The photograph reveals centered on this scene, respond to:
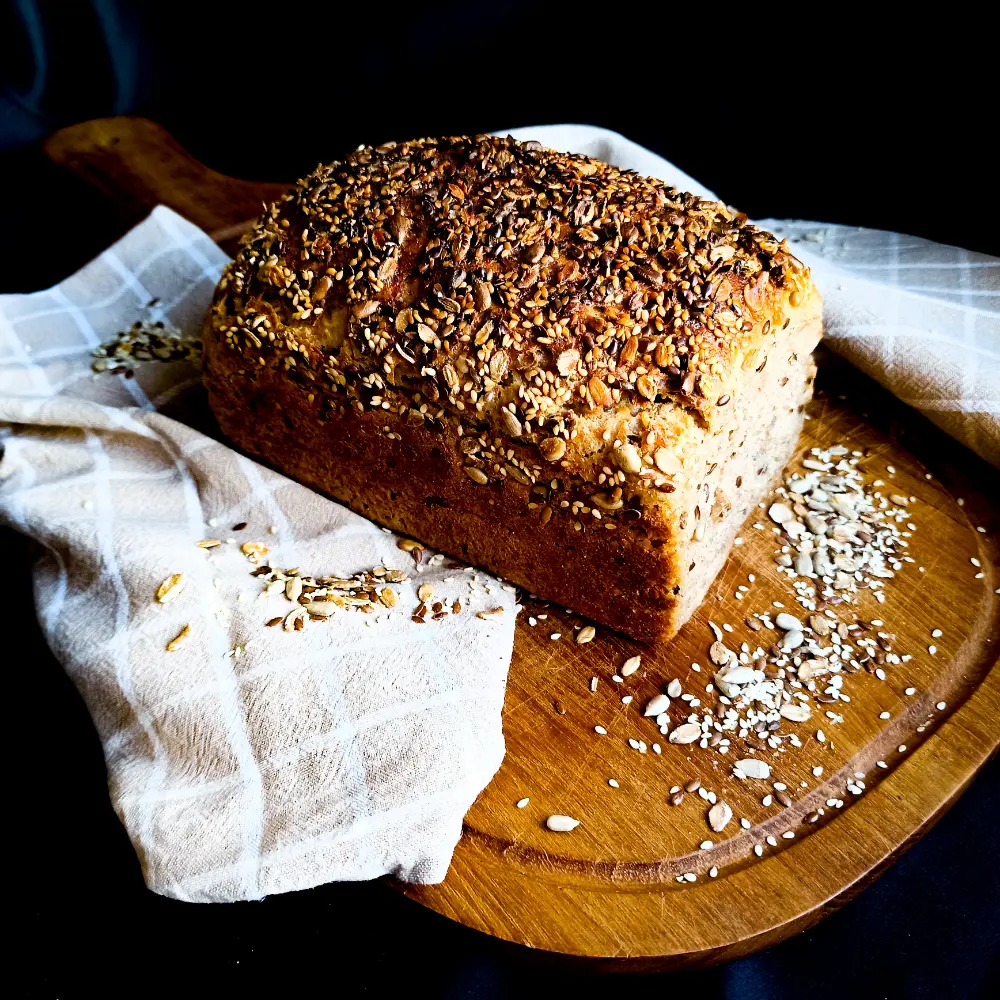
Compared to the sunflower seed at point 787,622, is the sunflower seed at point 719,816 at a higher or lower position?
lower

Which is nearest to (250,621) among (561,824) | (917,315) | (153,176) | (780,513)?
(561,824)

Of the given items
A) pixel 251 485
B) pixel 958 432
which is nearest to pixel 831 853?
pixel 958 432

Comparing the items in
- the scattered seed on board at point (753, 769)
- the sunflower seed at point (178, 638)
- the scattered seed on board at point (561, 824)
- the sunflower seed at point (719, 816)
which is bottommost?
the scattered seed on board at point (561, 824)

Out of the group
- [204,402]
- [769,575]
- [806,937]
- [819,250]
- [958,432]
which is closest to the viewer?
[806,937]

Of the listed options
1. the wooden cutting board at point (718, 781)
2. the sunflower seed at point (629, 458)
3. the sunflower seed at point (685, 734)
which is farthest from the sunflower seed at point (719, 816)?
the sunflower seed at point (629, 458)

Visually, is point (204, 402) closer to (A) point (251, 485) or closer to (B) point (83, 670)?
(A) point (251, 485)

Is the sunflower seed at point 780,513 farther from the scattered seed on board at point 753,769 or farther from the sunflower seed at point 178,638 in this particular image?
the sunflower seed at point 178,638
